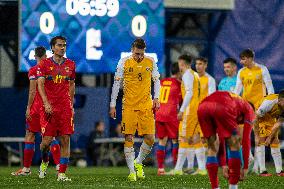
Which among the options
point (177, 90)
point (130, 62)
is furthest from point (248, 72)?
point (130, 62)

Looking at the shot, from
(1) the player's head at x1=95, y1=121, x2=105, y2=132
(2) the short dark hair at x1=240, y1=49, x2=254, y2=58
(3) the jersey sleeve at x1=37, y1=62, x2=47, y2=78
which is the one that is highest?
(2) the short dark hair at x1=240, y1=49, x2=254, y2=58

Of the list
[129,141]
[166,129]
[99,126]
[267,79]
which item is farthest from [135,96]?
[99,126]

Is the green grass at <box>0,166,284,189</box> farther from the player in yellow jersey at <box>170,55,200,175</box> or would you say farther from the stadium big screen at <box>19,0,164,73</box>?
the stadium big screen at <box>19,0,164,73</box>

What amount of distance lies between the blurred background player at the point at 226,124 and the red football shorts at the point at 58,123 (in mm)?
3643

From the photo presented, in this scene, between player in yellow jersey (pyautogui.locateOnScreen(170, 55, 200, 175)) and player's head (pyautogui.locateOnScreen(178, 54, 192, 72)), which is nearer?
player in yellow jersey (pyautogui.locateOnScreen(170, 55, 200, 175))

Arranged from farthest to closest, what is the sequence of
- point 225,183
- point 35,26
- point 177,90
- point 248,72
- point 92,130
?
point 92,130 < point 35,26 < point 177,90 < point 248,72 < point 225,183

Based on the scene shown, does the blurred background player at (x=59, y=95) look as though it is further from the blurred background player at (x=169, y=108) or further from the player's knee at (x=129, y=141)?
the blurred background player at (x=169, y=108)

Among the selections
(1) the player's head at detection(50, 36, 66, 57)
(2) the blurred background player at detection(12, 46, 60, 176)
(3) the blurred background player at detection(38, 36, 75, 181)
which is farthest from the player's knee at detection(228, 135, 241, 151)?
(2) the blurred background player at detection(12, 46, 60, 176)

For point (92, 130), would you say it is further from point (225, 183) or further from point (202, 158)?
point (225, 183)

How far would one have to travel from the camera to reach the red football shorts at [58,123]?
13.8 meters

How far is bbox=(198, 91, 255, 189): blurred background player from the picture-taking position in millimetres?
10453

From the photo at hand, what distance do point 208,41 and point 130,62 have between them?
10207 millimetres

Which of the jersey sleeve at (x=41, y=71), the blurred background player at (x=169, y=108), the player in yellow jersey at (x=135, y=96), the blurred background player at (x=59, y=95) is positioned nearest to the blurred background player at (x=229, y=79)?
the blurred background player at (x=169, y=108)

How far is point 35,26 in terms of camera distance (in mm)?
21062
